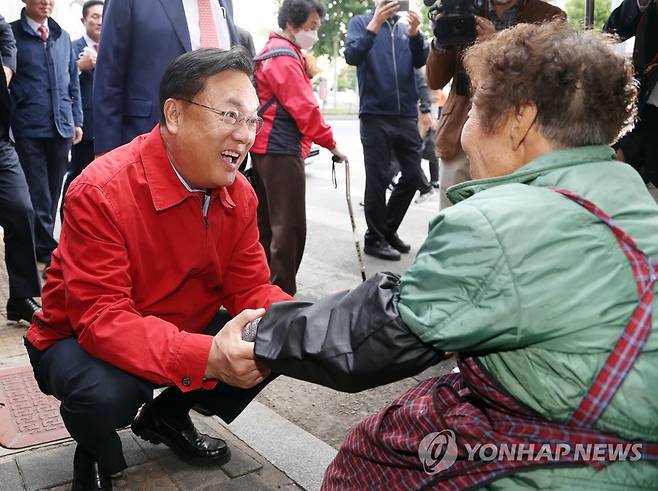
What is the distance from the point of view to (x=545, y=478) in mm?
1436

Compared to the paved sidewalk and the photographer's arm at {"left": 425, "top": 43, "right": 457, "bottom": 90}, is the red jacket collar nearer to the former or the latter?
the paved sidewalk

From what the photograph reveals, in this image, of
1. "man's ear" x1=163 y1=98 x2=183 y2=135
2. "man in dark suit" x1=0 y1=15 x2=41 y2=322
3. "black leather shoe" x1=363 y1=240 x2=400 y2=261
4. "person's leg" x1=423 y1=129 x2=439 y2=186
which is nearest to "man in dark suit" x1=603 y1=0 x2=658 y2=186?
"man's ear" x1=163 y1=98 x2=183 y2=135

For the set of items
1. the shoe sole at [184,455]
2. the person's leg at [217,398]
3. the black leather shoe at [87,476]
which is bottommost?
the shoe sole at [184,455]

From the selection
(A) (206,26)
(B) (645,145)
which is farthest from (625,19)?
(A) (206,26)

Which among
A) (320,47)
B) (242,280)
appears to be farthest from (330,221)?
(320,47)

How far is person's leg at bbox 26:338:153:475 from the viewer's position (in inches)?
83.0

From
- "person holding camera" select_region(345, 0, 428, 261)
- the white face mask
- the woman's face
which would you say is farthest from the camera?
"person holding camera" select_region(345, 0, 428, 261)

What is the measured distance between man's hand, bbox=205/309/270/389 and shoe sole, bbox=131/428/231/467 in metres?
0.67

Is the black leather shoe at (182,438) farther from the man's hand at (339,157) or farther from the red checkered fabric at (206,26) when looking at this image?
the man's hand at (339,157)

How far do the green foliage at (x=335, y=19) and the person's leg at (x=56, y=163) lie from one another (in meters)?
30.3

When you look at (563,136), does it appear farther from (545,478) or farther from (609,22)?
(609,22)

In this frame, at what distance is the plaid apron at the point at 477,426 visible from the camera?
1371 mm

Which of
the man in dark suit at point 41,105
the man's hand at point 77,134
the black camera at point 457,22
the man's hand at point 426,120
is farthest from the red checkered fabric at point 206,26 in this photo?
the man's hand at point 426,120

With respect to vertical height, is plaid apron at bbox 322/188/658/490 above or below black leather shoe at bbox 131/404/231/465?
above
